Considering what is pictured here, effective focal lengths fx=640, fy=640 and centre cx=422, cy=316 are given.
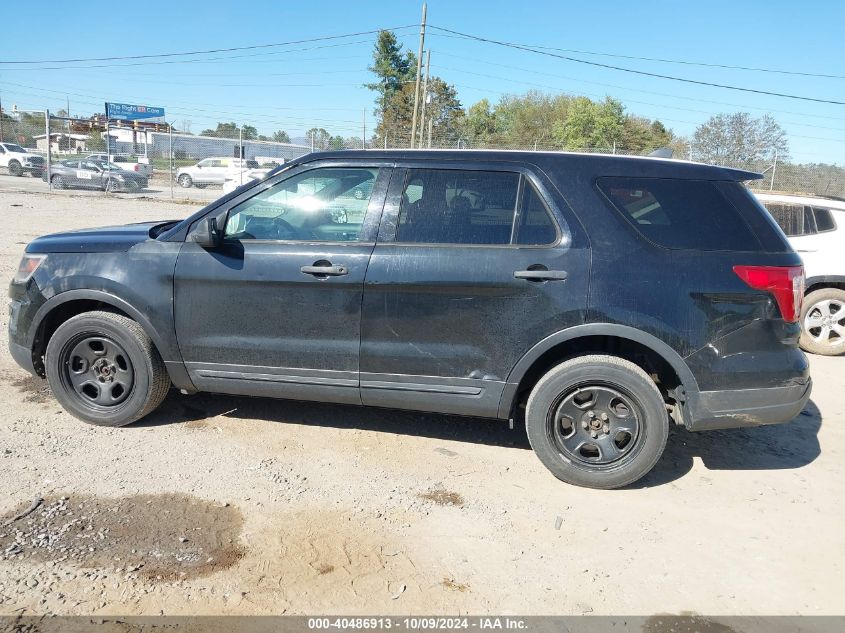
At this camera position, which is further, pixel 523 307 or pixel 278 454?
pixel 278 454

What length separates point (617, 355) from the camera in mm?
3816

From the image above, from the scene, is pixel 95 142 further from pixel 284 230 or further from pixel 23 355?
pixel 284 230

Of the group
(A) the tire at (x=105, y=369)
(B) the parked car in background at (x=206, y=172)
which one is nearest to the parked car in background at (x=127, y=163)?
(B) the parked car in background at (x=206, y=172)

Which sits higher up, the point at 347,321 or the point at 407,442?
the point at 347,321

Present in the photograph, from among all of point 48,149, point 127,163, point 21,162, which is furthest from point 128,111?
point 48,149

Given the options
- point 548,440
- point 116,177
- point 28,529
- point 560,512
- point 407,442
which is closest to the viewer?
point 28,529

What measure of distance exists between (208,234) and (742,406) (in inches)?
128

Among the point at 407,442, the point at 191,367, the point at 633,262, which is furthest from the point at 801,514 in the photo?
the point at 191,367

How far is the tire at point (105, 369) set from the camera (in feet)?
13.5

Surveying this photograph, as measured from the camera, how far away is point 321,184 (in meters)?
4.00

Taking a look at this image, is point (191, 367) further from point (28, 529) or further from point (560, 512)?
point (560, 512)

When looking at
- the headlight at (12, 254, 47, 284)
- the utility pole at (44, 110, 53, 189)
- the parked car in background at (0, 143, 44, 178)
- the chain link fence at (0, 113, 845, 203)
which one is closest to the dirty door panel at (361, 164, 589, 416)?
the headlight at (12, 254, 47, 284)

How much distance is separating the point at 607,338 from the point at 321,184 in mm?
1975

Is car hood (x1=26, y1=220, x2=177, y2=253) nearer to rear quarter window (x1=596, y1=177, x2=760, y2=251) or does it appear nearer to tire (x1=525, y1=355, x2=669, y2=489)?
tire (x1=525, y1=355, x2=669, y2=489)
